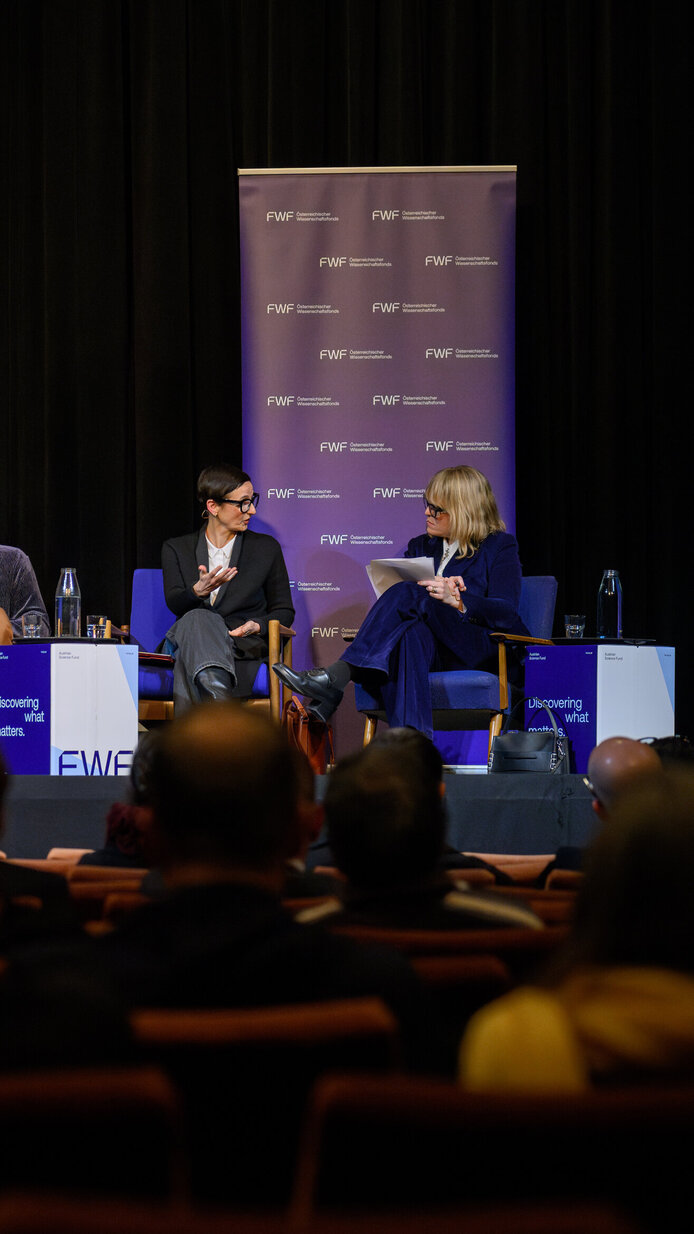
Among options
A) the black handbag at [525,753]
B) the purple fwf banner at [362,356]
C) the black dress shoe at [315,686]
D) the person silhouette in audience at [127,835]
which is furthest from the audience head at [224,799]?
the purple fwf banner at [362,356]

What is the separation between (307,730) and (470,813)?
1.29m

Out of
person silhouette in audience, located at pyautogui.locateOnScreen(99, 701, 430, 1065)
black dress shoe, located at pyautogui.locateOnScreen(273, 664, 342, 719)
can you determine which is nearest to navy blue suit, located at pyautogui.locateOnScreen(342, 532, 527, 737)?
black dress shoe, located at pyautogui.locateOnScreen(273, 664, 342, 719)

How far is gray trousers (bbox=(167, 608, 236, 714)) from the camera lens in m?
4.35

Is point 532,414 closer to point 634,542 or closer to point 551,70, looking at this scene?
point 634,542

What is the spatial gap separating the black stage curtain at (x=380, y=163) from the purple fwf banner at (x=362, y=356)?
1.45 ft

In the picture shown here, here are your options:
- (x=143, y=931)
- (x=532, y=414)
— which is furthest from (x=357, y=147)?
(x=143, y=931)

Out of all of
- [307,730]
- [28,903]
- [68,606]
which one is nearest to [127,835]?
[28,903]

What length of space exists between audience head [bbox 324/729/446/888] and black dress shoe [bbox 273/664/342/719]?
2.91m

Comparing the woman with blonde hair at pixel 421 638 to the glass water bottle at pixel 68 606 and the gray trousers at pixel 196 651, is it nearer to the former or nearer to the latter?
the gray trousers at pixel 196 651

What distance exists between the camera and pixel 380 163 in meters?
5.59

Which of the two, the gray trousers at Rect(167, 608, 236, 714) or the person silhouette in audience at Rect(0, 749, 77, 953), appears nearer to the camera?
the person silhouette in audience at Rect(0, 749, 77, 953)

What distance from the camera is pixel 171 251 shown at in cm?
562

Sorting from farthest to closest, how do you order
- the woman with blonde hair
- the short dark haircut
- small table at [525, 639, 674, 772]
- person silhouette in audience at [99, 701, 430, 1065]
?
the short dark haircut, the woman with blonde hair, small table at [525, 639, 674, 772], person silhouette in audience at [99, 701, 430, 1065]

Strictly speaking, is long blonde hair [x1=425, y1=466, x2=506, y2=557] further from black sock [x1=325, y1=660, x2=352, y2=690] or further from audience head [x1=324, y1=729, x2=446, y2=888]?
audience head [x1=324, y1=729, x2=446, y2=888]
